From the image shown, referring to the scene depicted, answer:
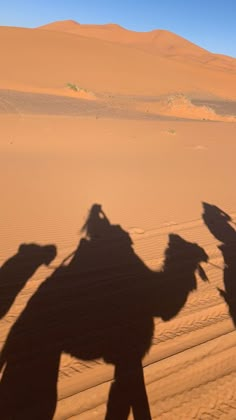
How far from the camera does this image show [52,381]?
3.71 m

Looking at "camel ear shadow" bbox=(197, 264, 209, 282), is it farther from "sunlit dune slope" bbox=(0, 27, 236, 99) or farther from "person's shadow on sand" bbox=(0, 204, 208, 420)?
"sunlit dune slope" bbox=(0, 27, 236, 99)

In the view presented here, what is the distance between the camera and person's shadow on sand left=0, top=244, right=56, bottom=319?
5.15 m

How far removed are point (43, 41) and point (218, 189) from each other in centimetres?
4739

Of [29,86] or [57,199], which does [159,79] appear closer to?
[29,86]

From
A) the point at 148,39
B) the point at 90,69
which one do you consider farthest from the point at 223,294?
the point at 148,39

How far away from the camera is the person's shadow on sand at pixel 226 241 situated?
5.50 m

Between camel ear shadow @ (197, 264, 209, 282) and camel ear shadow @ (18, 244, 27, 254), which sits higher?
camel ear shadow @ (18, 244, 27, 254)

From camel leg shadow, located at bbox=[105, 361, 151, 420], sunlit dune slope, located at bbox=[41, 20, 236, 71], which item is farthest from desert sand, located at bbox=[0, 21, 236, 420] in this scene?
sunlit dune slope, located at bbox=[41, 20, 236, 71]

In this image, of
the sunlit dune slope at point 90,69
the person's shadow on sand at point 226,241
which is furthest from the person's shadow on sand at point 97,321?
the sunlit dune slope at point 90,69

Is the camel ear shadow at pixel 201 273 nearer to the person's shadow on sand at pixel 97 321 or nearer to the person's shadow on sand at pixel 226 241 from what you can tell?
the person's shadow on sand at pixel 97 321

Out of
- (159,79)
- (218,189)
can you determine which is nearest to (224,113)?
(159,79)

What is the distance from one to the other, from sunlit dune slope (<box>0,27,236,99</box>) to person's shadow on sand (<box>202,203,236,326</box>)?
25.8 m

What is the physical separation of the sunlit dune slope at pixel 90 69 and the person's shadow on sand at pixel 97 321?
28.1 meters

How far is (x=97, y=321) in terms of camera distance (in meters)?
4.71
